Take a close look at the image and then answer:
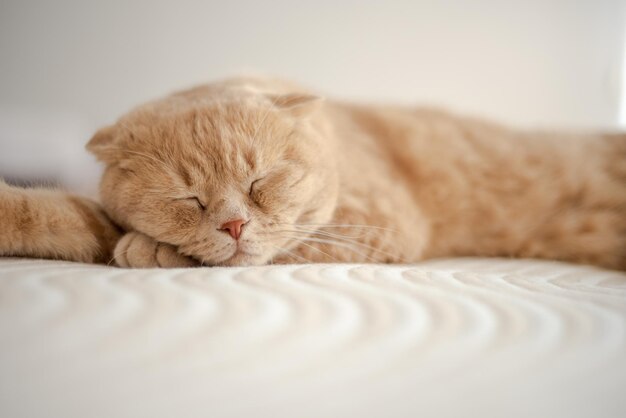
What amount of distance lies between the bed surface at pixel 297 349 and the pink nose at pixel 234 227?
1.22 ft

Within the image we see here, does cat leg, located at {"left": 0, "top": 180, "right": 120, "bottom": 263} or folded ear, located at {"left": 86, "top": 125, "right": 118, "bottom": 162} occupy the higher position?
folded ear, located at {"left": 86, "top": 125, "right": 118, "bottom": 162}

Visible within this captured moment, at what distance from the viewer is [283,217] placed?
1.51 meters

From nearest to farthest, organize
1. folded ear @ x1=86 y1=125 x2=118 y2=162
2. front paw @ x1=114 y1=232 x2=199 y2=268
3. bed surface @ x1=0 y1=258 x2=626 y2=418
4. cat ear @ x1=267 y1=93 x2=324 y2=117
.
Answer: bed surface @ x1=0 y1=258 x2=626 y2=418 → front paw @ x1=114 y1=232 x2=199 y2=268 → folded ear @ x1=86 y1=125 x2=118 y2=162 → cat ear @ x1=267 y1=93 x2=324 y2=117

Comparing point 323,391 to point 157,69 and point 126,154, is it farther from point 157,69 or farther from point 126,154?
point 157,69

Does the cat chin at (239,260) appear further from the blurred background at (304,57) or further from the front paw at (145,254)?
the blurred background at (304,57)

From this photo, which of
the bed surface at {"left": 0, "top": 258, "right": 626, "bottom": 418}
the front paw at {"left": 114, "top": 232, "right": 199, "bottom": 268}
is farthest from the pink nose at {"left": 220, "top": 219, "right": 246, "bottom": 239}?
the bed surface at {"left": 0, "top": 258, "right": 626, "bottom": 418}

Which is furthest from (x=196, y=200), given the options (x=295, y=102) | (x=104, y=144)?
(x=295, y=102)

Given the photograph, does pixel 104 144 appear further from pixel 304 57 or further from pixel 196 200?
pixel 304 57

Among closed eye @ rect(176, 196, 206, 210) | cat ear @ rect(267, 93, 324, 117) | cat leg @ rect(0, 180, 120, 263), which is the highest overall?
cat ear @ rect(267, 93, 324, 117)

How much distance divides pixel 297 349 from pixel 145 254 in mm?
798

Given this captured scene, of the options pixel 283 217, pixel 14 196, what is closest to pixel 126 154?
pixel 14 196

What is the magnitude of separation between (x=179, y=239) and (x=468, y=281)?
2.69 ft

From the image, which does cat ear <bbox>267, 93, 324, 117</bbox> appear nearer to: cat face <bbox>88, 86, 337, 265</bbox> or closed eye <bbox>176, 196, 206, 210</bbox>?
cat face <bbox>88, 86, 337, 265</bbox>

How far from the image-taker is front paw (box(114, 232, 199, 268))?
54.0 inches
